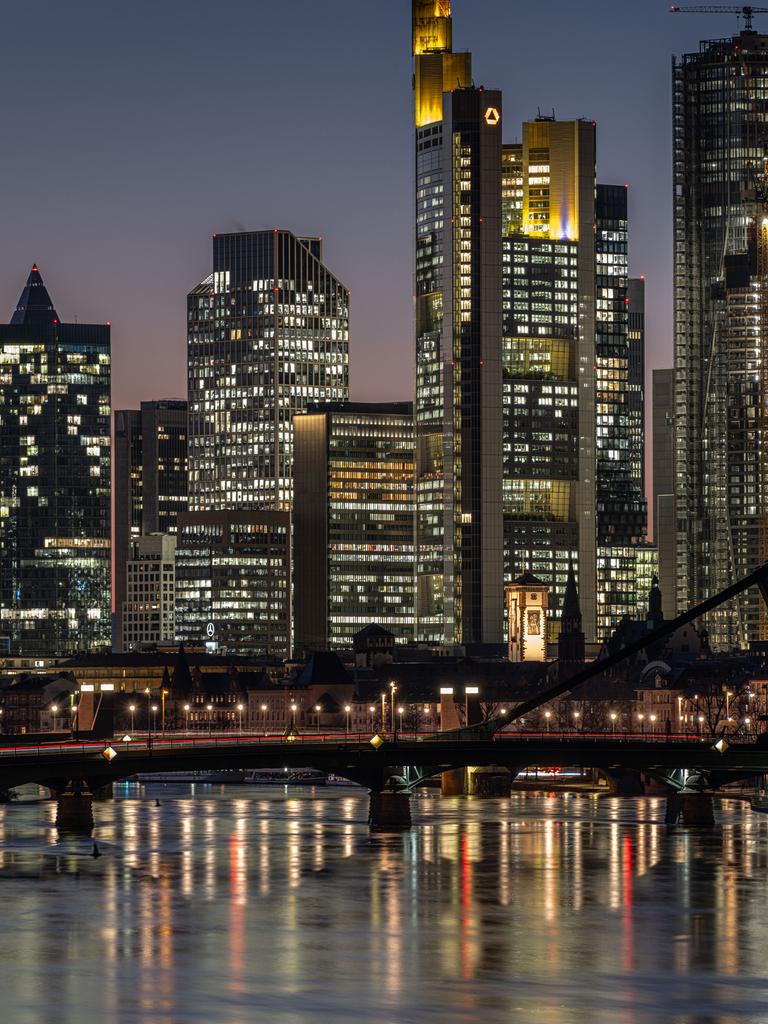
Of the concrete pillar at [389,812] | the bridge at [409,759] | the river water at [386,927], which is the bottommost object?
the river water at [386,927]

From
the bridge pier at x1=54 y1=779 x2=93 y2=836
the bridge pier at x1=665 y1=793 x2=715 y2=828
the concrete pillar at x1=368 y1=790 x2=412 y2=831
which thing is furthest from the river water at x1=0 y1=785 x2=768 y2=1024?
the bridge pier at x1=665 y1=793 x2=715 y2=828

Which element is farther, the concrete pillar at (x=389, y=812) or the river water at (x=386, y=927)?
the concrete pillar at (x=389, y=812)

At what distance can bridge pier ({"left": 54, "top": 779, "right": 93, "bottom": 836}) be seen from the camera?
188 meters

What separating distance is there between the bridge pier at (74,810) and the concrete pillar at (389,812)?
22036 millimetres

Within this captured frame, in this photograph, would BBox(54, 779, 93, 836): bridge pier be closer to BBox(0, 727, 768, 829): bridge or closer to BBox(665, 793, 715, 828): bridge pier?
BBox(0, 727, 768, 829): bridge

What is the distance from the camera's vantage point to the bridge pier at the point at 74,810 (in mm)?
188000

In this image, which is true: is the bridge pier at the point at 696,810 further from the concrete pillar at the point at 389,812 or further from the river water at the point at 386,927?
the concrete pillar at the point at 389,812

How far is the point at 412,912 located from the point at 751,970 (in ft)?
87.1

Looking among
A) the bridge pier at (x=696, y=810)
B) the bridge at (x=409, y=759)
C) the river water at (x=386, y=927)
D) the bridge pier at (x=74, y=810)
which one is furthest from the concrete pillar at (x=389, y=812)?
the bridge pier at (x=74, y=810)

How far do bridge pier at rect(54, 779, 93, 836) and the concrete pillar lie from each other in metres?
22.0

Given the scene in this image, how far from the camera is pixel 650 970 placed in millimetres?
A: 116312

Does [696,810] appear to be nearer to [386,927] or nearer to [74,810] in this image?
[74,810]

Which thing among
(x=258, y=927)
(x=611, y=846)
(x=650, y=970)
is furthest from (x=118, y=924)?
(x=611, y=846)

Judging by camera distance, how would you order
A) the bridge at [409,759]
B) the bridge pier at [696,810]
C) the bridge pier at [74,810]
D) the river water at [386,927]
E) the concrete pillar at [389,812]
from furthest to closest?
1. the bridge pier at [696,810]
2. the concrete pillar at [389,812]
3. the bridge pier at [74,810]
4. the bridge at [409,759]
5. the river water at [386,927]
